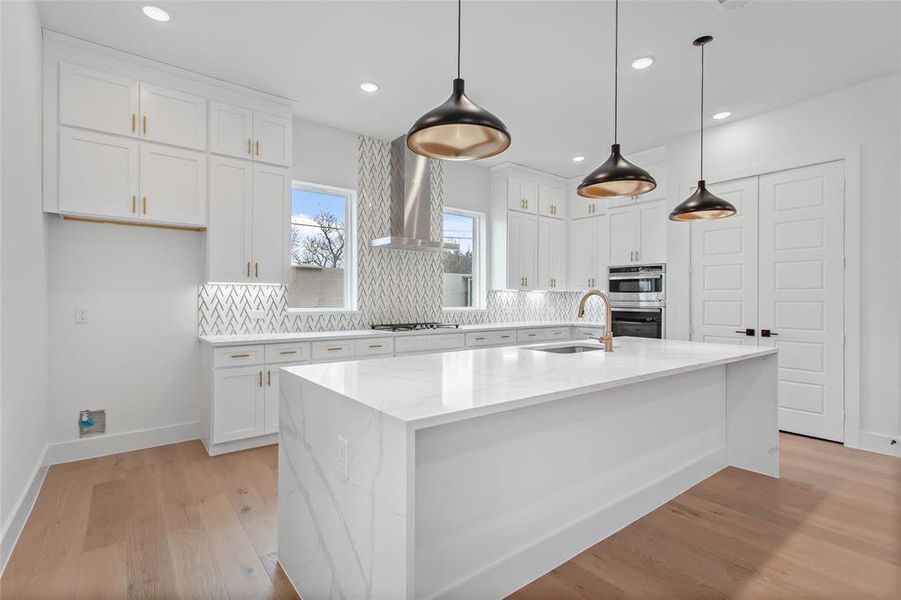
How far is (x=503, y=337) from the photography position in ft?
16.9

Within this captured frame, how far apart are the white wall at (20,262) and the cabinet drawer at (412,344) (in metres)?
2.52

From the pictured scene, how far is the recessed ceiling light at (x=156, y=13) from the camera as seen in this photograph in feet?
8.75

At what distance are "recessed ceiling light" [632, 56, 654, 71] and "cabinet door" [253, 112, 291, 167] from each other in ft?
9.27

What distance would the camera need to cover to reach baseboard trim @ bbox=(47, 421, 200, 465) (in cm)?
Answer: 320

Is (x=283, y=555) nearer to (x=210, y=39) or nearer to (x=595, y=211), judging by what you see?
(x=210, y=39)

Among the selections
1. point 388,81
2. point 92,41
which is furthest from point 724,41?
point 92,41

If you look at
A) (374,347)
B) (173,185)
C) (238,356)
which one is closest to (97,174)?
(173,185)

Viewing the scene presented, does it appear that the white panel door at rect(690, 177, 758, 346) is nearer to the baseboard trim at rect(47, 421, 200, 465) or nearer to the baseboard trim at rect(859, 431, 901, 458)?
the baseboard trim at rect(859, 431, 901, 458)

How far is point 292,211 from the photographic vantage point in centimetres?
435

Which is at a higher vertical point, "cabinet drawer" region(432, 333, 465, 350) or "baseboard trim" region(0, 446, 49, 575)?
"cabinet drawer" region(432, 333, 465, 350)

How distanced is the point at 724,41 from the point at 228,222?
383 centimetres

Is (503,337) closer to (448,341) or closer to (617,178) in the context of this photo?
(448,341)

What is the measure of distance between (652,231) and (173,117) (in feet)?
15.7

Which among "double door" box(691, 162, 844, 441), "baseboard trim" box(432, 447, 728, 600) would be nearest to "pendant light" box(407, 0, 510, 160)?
"baseboard trim" box(432, 447, 728, 600)
